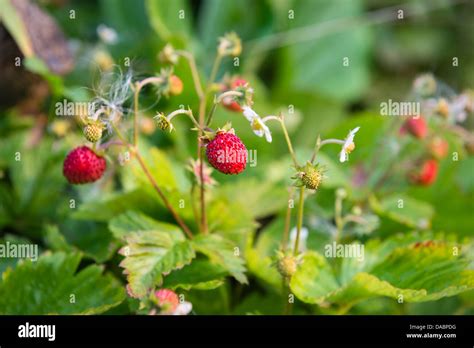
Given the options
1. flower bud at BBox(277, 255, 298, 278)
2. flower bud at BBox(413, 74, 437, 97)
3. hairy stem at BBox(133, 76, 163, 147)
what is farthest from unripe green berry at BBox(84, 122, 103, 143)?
flower bud at BBox(413, 74, 437, 97)

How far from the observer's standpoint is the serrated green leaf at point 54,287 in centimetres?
93

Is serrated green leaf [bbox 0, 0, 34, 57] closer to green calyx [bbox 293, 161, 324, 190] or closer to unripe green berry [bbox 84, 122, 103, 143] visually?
unripe green berry [bbox 84, 122, 103, 143]

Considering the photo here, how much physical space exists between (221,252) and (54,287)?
25 centimetres

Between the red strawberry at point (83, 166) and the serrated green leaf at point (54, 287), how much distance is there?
0.12m

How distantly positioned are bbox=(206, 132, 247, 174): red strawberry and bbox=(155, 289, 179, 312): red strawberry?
17 cm

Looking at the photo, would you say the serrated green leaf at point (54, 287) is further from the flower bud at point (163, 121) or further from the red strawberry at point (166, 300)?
the flower bud at point (163, 121)

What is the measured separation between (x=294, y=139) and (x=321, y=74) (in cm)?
36

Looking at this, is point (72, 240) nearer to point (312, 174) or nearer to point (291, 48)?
point (312, 174)

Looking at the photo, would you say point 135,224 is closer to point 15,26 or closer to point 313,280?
point 313,280

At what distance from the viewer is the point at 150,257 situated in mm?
888

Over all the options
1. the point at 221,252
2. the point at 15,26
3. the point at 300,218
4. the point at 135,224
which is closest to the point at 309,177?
the point at 300,218

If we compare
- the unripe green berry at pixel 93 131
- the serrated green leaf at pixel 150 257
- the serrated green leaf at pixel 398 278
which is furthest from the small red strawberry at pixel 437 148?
the unripe green berry at pixel 93 131
